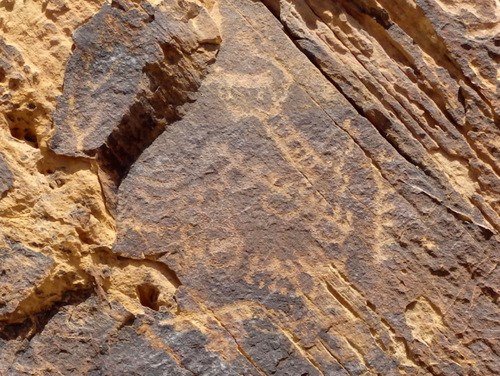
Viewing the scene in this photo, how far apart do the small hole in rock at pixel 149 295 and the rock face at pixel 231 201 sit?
10 millimetres

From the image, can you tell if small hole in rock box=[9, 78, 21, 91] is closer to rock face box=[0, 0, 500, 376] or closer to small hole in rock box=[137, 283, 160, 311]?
rock face box=[0, 0, 500, 376]

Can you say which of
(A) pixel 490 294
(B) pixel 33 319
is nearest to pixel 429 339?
(A) pixel 490 294

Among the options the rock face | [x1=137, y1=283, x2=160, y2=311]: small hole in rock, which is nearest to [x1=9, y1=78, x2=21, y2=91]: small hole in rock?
the rock face

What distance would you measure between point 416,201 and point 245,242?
0.95 m

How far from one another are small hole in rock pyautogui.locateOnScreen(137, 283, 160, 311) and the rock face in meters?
0.01

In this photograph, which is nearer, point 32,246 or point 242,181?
point 32,246

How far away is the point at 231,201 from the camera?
3324 millimetres

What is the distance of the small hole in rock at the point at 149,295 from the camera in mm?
3242

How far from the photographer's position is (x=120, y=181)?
10.9ft

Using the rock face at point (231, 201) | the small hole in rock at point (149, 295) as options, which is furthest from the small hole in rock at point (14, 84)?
the small hole in rock at point (149, 295)

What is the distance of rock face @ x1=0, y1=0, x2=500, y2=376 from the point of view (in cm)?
317

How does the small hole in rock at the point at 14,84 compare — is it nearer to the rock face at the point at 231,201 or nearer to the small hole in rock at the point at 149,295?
the rock face at the point at 231,201

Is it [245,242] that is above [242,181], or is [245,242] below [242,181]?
below

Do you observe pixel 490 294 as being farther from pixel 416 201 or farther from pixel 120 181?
pixel 120 181
